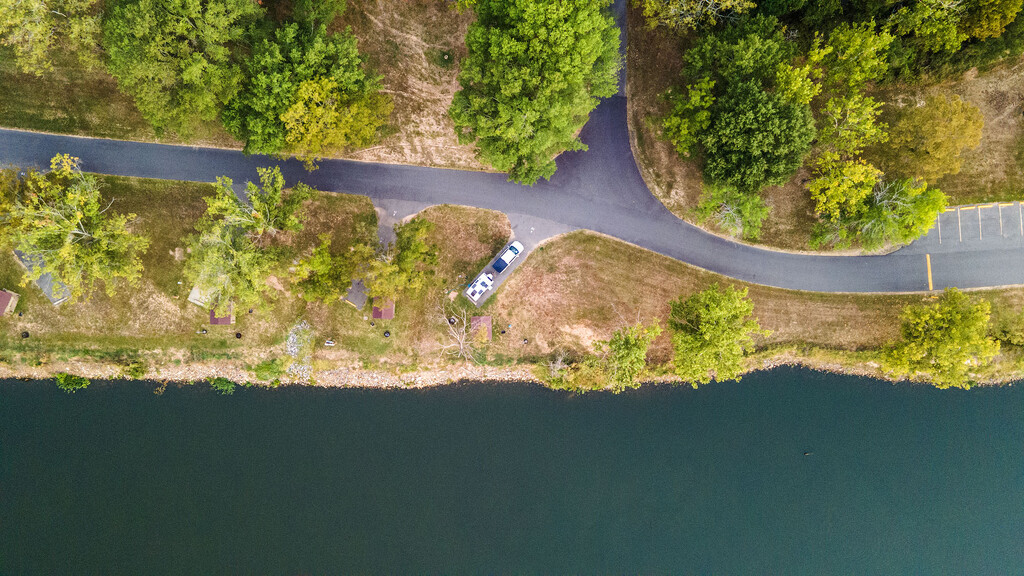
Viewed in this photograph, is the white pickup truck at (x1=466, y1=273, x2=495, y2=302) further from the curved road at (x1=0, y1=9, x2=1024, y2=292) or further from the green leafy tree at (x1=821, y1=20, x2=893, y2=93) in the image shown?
the green leafy tree at (x1=821, y1=20, x2=893, y2=93)

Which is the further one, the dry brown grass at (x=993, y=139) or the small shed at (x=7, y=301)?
the dry brown grass at (x=993, y=139)

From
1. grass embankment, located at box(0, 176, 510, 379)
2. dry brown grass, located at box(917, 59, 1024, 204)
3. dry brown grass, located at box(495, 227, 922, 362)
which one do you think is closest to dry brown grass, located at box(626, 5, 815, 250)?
dry brown grass, located at box(495, 227, 922, 362)

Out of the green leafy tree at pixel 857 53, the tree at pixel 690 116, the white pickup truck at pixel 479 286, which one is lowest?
the white pickup truck at pixel 479 286

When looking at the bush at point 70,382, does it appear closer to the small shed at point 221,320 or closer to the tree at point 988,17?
the small shed at point 221,320

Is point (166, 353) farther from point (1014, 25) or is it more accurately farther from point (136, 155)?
point (1014, 25)

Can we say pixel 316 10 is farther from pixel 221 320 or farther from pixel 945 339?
pixel 945 339

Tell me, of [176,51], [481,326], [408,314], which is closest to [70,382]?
[408,314]

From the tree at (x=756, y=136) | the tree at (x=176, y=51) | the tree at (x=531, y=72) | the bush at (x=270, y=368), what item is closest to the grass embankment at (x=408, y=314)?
the bush at (x=270, y=368)
